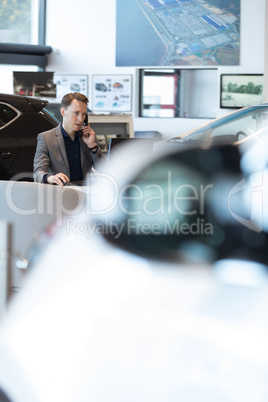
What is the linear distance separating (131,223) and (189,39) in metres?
10.1

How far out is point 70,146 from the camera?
3.21m

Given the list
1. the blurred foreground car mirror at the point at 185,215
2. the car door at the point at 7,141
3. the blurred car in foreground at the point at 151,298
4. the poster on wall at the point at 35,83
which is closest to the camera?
the blurred car in foreground at the point at 151,298

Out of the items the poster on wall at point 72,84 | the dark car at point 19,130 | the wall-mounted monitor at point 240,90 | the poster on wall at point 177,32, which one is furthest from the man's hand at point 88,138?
the poster on wall at point 72,84

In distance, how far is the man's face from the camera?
10.1ft

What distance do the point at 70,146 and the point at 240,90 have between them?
813 cm

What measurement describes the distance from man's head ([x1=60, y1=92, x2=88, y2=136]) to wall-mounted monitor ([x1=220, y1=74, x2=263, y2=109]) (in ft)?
26.4

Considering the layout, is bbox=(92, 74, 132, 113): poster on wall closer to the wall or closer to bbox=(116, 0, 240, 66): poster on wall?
the wall

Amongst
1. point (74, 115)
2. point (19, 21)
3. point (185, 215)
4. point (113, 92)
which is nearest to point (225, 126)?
point (74, 115)

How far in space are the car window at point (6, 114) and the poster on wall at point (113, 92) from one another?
23.6 feet

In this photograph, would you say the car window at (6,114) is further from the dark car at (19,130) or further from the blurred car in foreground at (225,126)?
the blurred car in foreground at (225,126)

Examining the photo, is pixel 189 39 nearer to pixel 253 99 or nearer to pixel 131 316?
pixel 253 99

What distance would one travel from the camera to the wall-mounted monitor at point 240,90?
10734 mm

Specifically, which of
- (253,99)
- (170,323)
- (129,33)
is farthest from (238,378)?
(129,33)

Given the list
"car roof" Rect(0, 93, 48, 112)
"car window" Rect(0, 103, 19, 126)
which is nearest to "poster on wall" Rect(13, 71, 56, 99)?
"car roof" Rect(0, 93, 48, 112)
